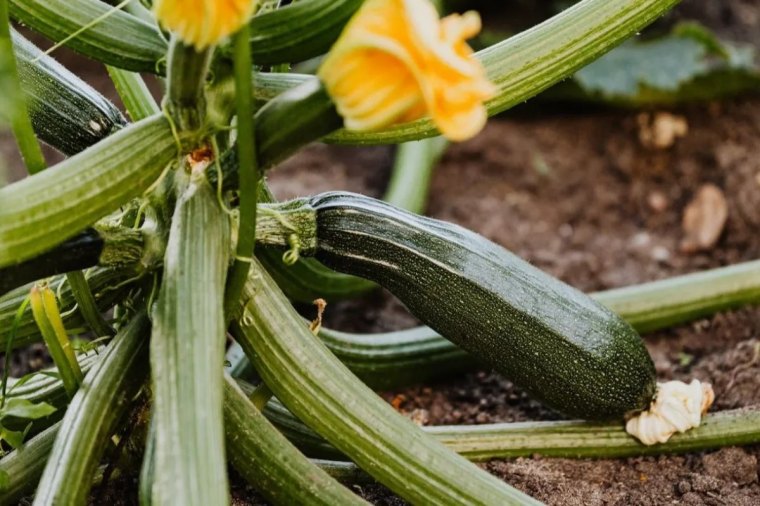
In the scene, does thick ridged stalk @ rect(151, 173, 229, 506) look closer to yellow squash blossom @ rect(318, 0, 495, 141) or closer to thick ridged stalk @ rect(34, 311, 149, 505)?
thick ridged stalk @ rect(34, 311, 149, 505)

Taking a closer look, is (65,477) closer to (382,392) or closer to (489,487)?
(489,487)

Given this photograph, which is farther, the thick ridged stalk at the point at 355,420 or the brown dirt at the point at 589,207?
the brown dirt at the point at 589,207

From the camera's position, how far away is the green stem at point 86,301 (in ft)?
5.02

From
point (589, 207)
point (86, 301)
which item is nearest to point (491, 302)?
point (86, 301)

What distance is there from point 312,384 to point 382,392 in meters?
0.70

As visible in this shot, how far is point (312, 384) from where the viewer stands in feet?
4.91

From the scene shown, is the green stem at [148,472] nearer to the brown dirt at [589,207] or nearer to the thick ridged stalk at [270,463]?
the thick ridged stalk at [270,463]

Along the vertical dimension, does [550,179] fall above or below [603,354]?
above

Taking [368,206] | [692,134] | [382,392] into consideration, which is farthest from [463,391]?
[692,134]

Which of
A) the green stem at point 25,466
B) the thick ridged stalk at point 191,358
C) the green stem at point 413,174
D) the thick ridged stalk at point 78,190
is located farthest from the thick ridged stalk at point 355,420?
the green stem at point 413,174

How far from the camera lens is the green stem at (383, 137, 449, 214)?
2887 millimetres

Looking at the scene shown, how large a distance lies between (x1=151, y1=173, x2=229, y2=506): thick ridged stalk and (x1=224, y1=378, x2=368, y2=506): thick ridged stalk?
0.83ft

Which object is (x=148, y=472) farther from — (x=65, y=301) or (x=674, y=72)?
(x=674, y=72)

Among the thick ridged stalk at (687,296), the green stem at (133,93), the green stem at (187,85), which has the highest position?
the thick ridged stalk at (687,296)
